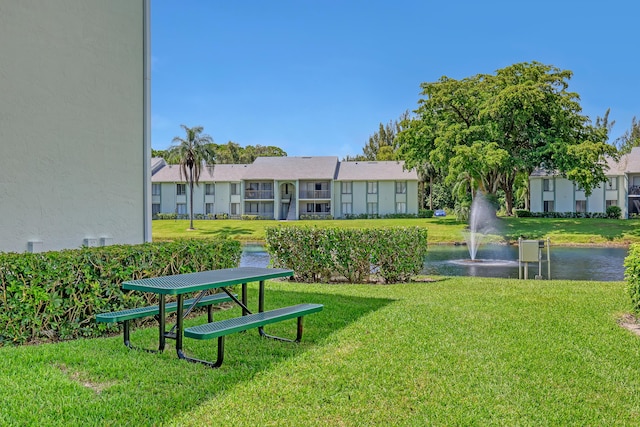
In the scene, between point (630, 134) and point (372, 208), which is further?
point (630, 134)

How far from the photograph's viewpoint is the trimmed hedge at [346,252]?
10445 mm

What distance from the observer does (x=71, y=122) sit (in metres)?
8.50

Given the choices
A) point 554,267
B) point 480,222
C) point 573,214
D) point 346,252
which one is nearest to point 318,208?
point 480,222

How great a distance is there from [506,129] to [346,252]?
2979cm

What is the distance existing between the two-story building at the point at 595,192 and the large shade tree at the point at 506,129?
31.1 ft

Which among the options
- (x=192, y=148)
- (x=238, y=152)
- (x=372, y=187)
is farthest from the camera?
(x=238, y=152)

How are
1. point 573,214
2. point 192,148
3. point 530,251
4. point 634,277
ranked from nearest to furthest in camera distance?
point 634,277, point 530,251, point 192,148, point 573,214

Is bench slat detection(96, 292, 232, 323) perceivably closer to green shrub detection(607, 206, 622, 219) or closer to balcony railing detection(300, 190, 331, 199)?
balcony railing detection(300, 190, 331, 199)

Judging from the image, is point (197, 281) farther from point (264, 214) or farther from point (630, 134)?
point (630, 134)

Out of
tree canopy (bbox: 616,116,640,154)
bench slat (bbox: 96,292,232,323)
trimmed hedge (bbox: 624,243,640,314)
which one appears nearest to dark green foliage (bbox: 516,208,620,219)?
tree canopy (bbox: 616,116,640,154)

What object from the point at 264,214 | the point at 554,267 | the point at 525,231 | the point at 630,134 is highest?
the point at 630,134

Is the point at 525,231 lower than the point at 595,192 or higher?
lower

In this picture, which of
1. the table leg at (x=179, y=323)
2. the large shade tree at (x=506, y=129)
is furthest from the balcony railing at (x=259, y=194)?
the table leg at (x=179, y=323)

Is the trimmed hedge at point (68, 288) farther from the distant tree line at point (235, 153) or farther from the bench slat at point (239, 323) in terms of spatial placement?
the distant tree line at point (235, 153)
